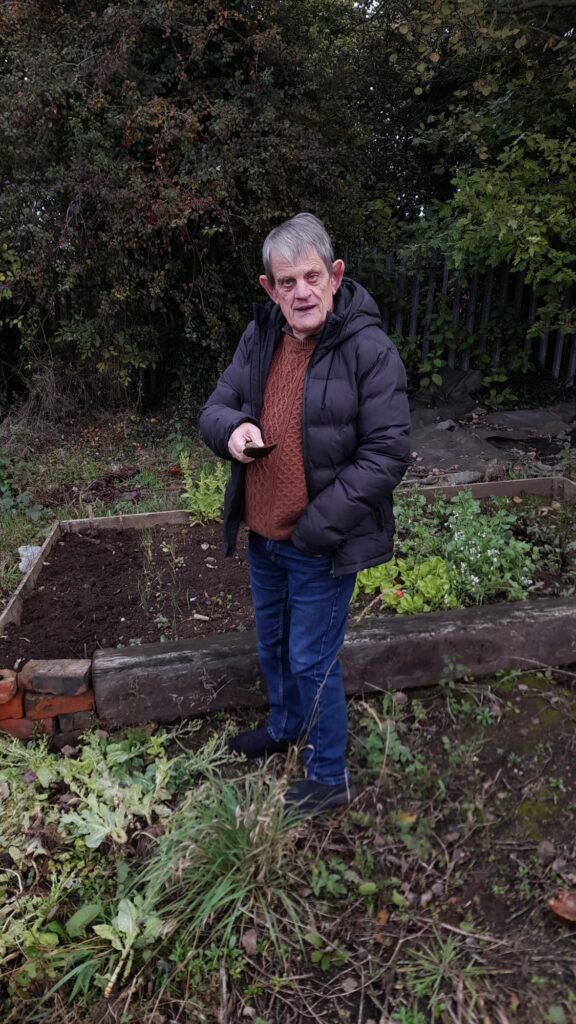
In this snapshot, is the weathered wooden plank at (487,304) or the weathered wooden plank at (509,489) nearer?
the weathered wooden plank at (509,489)

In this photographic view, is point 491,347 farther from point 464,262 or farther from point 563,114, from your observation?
point 563,114

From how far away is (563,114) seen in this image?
281 inches

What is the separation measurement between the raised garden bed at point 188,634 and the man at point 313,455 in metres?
0.45

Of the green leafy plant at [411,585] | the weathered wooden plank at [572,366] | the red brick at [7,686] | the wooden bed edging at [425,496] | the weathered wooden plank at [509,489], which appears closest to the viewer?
the red brick at [7,686]

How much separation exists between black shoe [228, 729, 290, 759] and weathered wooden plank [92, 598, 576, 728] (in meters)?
0.21

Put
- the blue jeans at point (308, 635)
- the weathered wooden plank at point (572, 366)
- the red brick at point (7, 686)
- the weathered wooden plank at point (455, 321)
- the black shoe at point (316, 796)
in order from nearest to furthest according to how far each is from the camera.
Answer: the blue jeans at point (308, 635)
the black shoe at point (316, 796)
the red brick at point (7, 686)
the weathered wooden plank at point (572, 366)
the weathered wooden plank at point (455, 321)

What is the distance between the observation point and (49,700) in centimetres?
279

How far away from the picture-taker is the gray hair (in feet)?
6.77

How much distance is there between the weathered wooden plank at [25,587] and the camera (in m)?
3.38

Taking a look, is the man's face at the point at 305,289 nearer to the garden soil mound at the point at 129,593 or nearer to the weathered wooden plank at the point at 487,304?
the garden soil mound at the point at 129,593

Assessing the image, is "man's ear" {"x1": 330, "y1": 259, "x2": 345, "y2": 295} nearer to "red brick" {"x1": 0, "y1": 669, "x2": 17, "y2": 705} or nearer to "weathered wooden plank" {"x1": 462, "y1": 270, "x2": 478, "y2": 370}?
"red brick" {"x1": 0, "y1": 669, "x2": 17, "y2": 705}

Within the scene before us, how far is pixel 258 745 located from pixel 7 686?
1.01 meters

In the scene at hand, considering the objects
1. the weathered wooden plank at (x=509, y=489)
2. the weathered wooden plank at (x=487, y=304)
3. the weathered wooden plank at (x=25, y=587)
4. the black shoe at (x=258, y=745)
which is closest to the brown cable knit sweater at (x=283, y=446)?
the black shoe at (x=258, y=745)

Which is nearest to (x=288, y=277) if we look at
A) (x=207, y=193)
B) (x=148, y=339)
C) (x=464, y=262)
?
(x=207, y=193)
